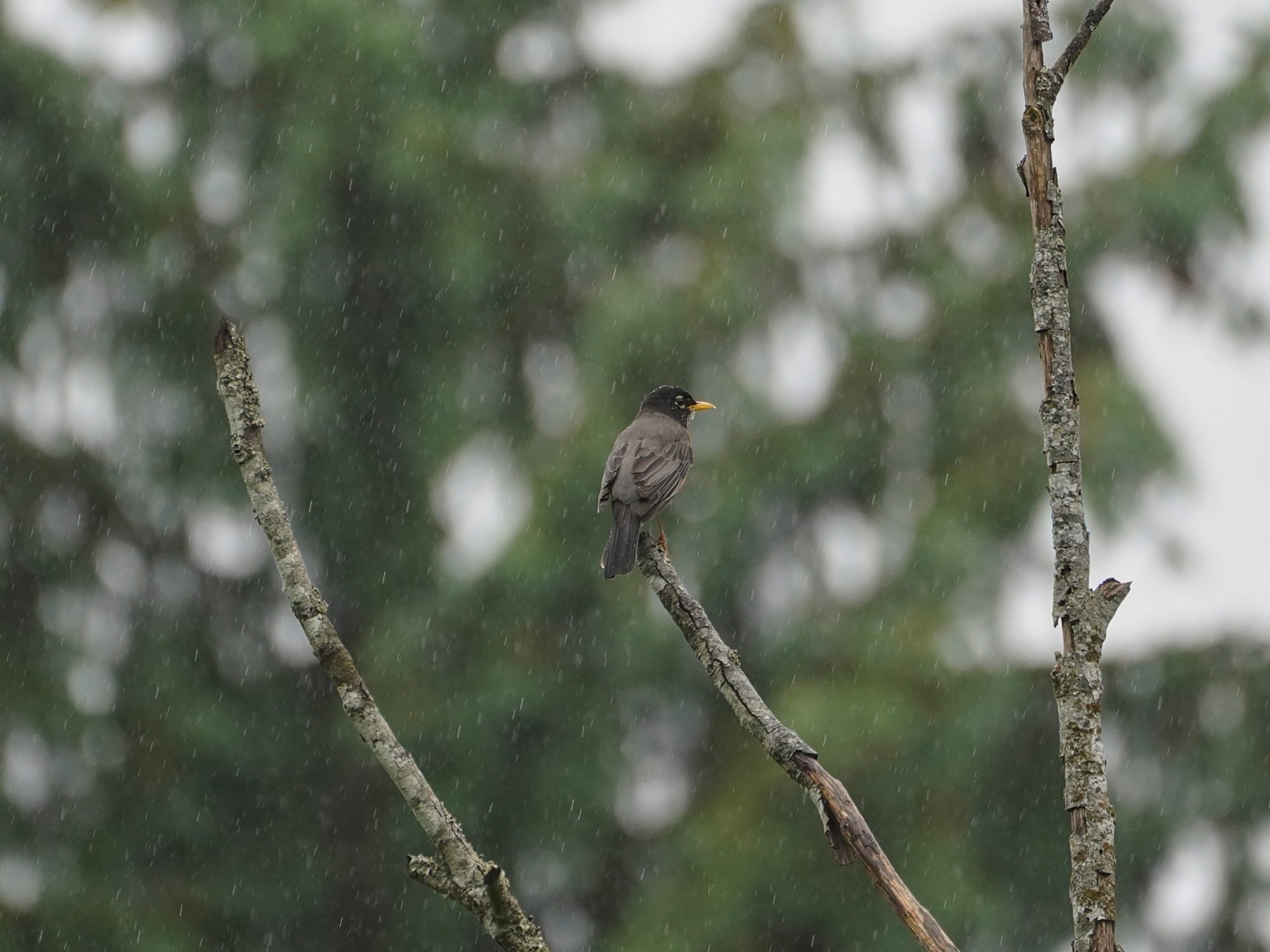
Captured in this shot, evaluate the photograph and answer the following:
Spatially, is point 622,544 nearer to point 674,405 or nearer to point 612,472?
point 612,472

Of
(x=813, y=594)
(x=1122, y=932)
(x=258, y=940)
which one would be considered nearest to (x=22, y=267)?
(x=258, y=940)

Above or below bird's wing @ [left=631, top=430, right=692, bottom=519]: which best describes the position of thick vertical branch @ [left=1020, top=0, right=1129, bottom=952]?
below

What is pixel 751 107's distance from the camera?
7.15 meters

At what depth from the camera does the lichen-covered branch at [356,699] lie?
155 centimetres

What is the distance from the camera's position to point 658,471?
4.81 meters

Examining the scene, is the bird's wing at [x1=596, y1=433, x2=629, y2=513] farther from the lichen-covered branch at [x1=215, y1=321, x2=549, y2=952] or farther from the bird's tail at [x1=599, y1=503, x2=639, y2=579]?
the lichen-covered branch at [x1=215, y1=321, x2=549, y2=952]

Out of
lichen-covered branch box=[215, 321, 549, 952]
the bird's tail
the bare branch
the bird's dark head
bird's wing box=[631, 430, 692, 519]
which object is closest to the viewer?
lichen-covered branch box=[215, 321, 549, 952]

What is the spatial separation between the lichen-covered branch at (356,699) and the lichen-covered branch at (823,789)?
1.22 feet

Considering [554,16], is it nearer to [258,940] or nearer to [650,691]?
[650,691]

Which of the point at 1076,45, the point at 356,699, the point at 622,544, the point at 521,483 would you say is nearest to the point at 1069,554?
the point at 1076,45

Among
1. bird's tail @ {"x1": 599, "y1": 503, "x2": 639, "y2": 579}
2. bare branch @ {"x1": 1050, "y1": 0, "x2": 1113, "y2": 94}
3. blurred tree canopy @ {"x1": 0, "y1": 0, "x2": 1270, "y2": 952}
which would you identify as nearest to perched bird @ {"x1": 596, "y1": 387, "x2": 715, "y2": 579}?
bird's tail @ {"x1": 599, "y1": 503, "x2": 639, "y2": 579}

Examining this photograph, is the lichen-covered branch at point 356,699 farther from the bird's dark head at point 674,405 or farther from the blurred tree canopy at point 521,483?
the blurred tree canopy at point 521,483

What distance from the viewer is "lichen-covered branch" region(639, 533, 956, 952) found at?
5.29ft

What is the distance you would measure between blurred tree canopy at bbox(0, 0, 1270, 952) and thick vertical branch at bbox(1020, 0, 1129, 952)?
4313 mm
